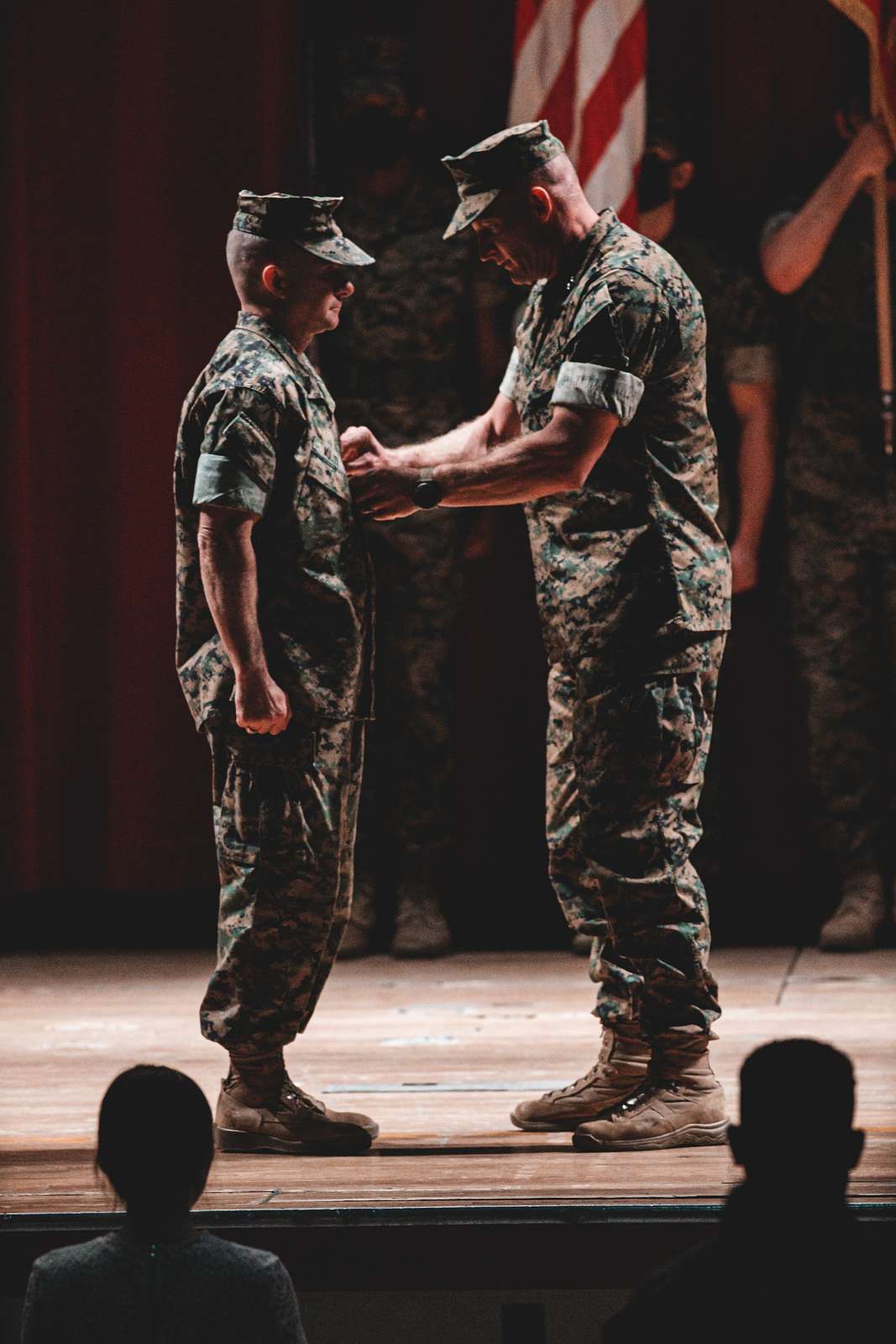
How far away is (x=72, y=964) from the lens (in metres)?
4.97

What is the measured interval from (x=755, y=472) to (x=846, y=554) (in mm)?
298

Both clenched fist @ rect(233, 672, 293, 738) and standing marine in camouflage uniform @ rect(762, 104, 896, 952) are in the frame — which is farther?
standing marine in camouflage uniform @ rect(762, 104, 896, 952)

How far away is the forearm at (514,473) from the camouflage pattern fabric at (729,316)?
188 cm

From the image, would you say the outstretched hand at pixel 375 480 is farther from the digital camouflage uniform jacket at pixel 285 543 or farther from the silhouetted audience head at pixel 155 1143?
the silhouetted audience head at pixel 155 1143

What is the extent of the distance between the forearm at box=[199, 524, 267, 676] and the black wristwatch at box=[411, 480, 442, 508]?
10.7 inches

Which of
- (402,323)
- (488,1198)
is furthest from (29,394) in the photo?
(488,1198)

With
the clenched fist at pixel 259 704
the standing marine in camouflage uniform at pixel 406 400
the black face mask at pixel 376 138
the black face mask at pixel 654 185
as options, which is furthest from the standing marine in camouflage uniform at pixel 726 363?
the clenched fist at pixel 259 704

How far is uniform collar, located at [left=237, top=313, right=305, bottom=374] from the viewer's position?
3107 mm

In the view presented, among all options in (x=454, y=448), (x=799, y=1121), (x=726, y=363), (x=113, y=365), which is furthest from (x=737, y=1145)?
(x=113, y=365)

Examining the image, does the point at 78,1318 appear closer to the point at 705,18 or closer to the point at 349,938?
the point at 349,938

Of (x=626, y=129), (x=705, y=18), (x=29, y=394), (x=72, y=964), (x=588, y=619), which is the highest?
(x=705, y=18)

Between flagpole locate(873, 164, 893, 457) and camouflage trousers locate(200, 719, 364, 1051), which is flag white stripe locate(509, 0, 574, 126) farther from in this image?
camouflage trousers locate(200, 719, 364, 1051)

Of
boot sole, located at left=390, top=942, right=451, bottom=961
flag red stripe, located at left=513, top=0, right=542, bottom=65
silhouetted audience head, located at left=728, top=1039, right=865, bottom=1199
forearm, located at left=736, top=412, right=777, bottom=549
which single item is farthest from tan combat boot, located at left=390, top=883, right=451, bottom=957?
silhouetted audience head, located at left=728, top=1039, right=865, bottom=1199

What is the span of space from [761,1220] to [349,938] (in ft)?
10.5
